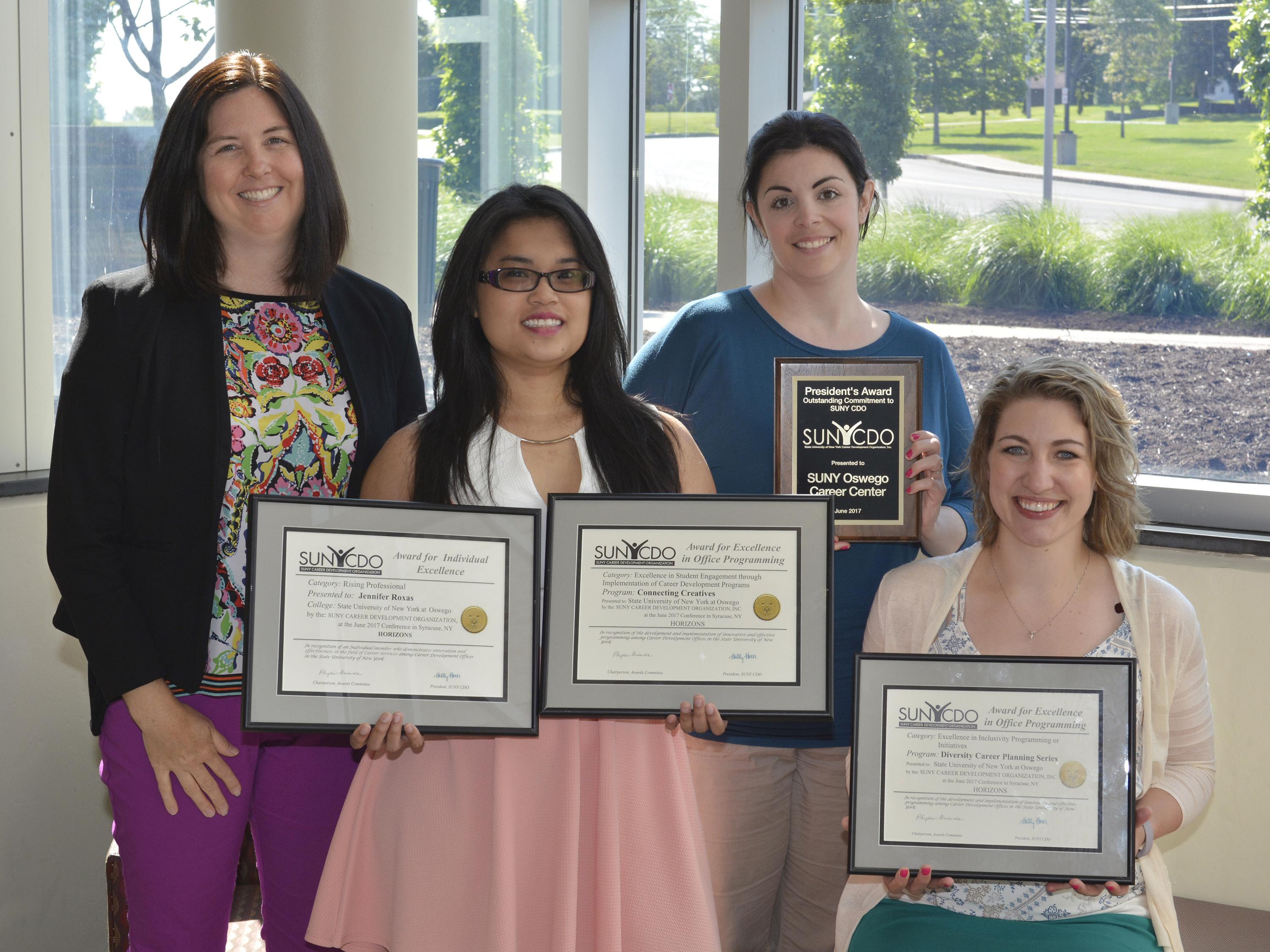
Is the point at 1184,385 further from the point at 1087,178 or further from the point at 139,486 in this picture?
the point at 139,486

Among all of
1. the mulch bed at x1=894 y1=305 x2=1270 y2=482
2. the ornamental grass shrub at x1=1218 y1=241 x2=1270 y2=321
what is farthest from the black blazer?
the ornamental grass shrub at x1=1218 y1=241 x2=1270 y2=321

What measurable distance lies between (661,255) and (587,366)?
2.43 m

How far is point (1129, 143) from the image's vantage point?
3383 mm

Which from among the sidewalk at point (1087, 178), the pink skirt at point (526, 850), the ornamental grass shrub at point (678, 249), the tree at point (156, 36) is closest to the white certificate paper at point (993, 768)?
the pink skirt at point (526, 850)

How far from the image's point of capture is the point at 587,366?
202 centimetres

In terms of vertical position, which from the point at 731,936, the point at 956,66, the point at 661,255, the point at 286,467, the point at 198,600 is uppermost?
the point at 956,66

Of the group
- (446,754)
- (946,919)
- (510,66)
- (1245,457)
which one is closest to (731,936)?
(946,919)

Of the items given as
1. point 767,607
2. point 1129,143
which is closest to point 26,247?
point 767,607

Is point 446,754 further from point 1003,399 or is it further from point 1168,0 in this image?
point 1168,0

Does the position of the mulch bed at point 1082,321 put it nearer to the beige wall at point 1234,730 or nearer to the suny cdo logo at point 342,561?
the beige wall at point 1234,730

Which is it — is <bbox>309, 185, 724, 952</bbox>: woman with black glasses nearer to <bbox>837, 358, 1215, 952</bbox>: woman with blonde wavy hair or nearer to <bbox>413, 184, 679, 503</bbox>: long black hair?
<bbox>413, 184, 679, 503</bbox>: long black hair

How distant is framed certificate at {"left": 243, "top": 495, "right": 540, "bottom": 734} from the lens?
1.74m

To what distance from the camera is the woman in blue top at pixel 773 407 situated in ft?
7.56

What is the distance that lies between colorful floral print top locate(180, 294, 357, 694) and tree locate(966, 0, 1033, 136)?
244 centimetres
